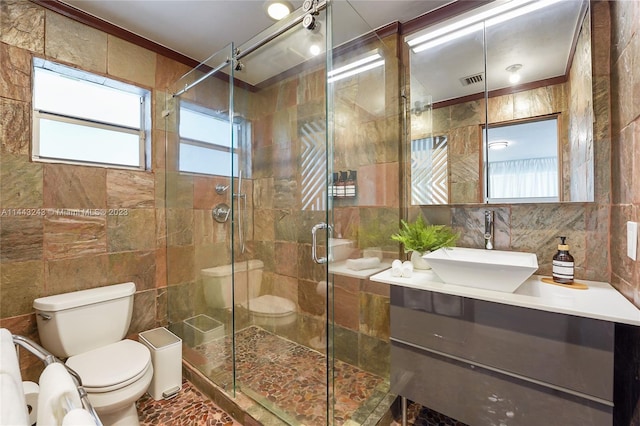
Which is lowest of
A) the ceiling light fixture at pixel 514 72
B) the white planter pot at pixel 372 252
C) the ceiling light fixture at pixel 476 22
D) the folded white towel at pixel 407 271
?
the folded white towel at pixel 407 271

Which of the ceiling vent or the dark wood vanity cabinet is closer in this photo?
the dark wood vanity cabinet

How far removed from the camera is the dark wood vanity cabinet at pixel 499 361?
3.28 feet

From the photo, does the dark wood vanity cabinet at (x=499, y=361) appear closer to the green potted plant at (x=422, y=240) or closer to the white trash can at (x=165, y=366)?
the green potted plant at (x=422, y=240)

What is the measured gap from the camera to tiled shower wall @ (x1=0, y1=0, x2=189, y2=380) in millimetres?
1633

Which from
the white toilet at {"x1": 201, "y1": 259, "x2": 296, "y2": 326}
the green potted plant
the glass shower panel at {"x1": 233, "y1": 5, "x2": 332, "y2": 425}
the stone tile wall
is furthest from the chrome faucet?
the white toilet at {"x1": 201, "y1": 259, "x2": 296, "y2": 326}

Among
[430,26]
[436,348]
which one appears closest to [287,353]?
[436,348]

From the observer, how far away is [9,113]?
5.36 feet

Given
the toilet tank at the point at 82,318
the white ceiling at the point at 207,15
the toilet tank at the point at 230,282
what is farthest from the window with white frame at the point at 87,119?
the toilet tank at the point at 230,282

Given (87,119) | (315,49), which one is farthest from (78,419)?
(87,119)

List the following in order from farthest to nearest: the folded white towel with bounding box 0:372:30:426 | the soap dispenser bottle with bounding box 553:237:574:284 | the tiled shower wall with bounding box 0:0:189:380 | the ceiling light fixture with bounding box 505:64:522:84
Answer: the tiled shower wall with bounding box 0:0:189:380
the ceiling light fixture with bounding box 505:64:522:84
the soap dispenser bottle with bounding box 553:237:574:284
the folded white towel with bounding box 0:372:30:426

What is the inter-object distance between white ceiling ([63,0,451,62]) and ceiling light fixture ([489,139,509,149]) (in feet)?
3.05

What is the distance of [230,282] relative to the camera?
2.00 meters

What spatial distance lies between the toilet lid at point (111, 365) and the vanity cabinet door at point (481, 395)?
143 cm

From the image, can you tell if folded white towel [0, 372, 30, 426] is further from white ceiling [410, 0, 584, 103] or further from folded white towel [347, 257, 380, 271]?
white ceiling [410, 0, 584, 103]
